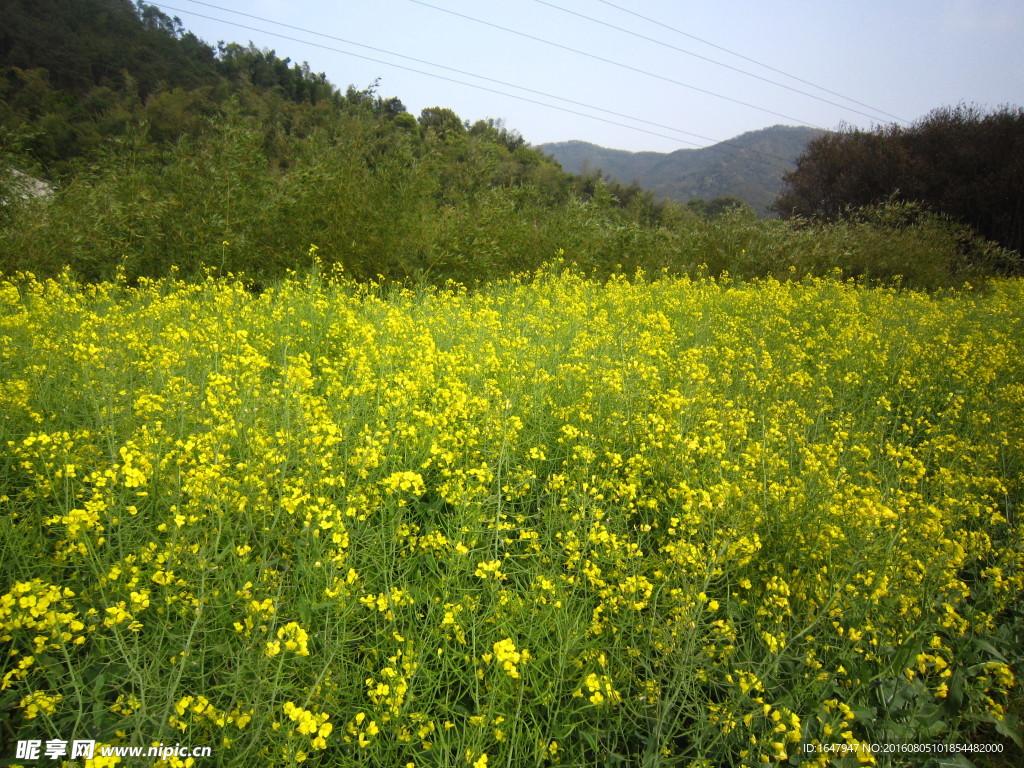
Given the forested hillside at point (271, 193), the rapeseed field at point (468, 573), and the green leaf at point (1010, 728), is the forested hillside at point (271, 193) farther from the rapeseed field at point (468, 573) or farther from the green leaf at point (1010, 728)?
the green leaf at point (1010, 728)

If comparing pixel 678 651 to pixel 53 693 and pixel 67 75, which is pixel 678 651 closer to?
pixel 53 693

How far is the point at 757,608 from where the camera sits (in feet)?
6.90

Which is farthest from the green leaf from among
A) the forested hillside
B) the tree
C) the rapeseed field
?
the tree

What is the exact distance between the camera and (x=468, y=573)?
2139mm

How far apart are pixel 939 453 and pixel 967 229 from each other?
53.1 ft

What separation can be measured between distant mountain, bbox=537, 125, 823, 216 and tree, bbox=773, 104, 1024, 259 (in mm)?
2248

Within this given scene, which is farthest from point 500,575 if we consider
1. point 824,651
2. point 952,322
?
point 952,322

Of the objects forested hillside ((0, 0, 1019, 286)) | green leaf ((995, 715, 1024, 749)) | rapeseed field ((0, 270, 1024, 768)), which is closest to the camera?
rapeseed field ((0, 270, 1024, 768))

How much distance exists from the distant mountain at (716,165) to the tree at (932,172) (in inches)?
88.5

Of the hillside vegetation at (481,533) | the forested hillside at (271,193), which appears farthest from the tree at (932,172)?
the hillside vegetation at (481,533)

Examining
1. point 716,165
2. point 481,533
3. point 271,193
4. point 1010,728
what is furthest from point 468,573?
point 716,165

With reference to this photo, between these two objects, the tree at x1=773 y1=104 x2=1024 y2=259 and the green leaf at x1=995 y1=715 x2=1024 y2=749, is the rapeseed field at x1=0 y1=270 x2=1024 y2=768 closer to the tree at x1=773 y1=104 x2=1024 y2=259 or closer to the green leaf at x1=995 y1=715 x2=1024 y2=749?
the green leaf at x1=995 y1=715 x2=1024 y2=749

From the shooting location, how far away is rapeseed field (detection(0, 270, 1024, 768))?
1.63 metres

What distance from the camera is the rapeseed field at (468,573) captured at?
1.63 meters
